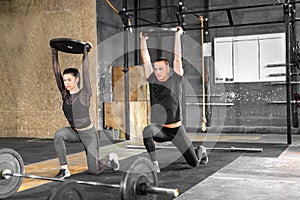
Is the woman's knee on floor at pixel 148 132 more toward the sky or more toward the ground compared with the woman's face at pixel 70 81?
more toward the ground

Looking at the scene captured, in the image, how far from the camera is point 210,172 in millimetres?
3551

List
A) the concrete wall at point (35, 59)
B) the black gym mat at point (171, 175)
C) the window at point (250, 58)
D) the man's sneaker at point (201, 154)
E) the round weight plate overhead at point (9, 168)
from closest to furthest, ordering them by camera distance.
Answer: the round weight plate overhead at point (9, 168) < the black gym mat at point (171, 175) < the man's sneaker at point (201, 154) < the window at point (250, 58) < the concrete wall at point (35, 59)

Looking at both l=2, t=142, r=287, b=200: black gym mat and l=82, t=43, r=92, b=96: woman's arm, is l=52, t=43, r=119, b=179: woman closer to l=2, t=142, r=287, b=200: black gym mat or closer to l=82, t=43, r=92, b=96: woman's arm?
l=82, t=43, r=92, b=96: woman's arm

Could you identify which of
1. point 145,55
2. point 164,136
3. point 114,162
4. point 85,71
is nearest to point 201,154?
point 164,136

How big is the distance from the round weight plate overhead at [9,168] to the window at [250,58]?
16.0 ft

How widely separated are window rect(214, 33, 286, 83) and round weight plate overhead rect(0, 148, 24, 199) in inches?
192

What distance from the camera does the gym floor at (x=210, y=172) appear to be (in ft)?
9.23

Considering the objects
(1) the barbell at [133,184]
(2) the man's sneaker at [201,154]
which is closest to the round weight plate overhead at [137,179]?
(1) the barbell at [133,184]

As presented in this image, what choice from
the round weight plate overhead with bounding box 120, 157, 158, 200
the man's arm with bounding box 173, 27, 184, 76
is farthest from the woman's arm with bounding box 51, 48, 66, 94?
the round weight plate overhead with bounding box 120, 157, 158, 200

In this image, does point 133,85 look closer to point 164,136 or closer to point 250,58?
point 250,58

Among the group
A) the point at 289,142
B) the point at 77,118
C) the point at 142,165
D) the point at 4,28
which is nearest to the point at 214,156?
the point at 289,142

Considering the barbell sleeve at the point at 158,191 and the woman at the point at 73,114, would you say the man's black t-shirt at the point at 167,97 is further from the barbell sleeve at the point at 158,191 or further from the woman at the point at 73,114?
the barbell sleeve at the point at 158,191

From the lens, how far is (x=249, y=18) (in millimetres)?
6883

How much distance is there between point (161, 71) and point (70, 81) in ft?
2.68
